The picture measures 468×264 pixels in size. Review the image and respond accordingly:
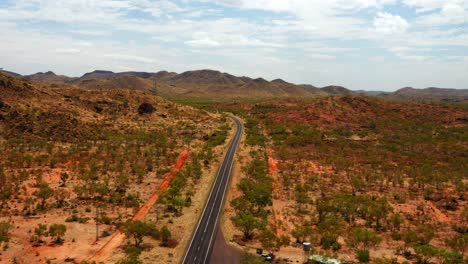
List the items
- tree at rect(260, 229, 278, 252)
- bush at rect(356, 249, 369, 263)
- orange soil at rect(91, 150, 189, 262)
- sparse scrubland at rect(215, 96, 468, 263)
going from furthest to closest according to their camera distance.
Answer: sparse scrubland at rect(215, 96, 468, 263), tree at rect(260, 229, 278, 252), orange soil at rect(91, 150, 189, 262), bush at rect(356, 249, 369, 263)

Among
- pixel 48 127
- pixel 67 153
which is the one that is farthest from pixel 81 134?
pixel 67 153

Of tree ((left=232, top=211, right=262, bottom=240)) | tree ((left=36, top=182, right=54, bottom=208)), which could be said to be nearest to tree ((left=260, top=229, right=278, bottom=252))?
tree ((left=232, top=211, right=262, bottom=240))

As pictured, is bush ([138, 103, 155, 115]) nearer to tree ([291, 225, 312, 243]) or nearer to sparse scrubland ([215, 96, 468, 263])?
sparse scrubland ([215, 96, 468, 263])

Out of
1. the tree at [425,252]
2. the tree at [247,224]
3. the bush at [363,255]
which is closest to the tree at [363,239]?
the bush at [363,255]

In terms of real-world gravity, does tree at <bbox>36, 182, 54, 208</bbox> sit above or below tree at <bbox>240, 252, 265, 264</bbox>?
above

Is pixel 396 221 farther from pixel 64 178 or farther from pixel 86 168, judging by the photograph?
pixel 86 168
